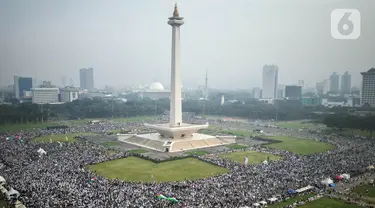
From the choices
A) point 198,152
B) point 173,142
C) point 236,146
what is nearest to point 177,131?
point 173,142

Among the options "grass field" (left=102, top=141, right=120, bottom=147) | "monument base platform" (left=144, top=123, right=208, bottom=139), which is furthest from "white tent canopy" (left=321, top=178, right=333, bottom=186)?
"grass field" (left=102, top=141, right=120, bottom=147)

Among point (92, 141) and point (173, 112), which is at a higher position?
point (173, 112)

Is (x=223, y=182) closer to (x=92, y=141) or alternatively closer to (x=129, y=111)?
(x=92, y=141)

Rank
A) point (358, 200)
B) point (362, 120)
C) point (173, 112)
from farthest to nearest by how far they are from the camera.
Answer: point (362, 120) → point (173, 112) → point (358, 200)

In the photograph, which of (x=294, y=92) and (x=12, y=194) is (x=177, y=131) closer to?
(x=12, y=194)

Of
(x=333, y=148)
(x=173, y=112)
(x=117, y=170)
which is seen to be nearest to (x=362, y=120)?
(x=333, y=148)

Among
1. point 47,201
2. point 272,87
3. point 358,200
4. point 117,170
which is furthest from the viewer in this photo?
point 272,87

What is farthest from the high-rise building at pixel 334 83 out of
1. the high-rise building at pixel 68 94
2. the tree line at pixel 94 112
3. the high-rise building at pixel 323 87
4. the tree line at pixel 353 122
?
the high-rise building at pixel 68 94

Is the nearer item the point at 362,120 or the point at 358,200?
the point at 358,200
